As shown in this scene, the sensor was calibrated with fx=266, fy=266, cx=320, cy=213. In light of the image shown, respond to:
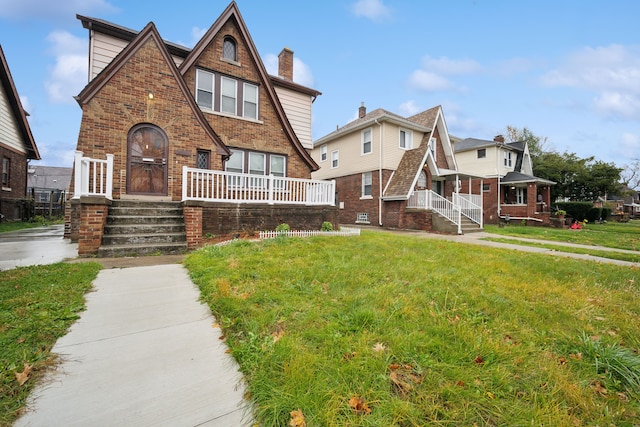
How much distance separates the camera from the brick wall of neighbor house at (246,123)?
11039 mm

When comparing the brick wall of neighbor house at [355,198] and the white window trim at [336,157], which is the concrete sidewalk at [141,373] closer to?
the brick wall of neighbor house at [355,198]

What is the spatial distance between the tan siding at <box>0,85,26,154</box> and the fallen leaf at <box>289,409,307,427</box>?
21.8 meters

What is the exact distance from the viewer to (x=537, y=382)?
2006 mm

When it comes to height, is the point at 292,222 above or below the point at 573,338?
above

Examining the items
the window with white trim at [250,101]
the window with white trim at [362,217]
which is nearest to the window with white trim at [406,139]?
the window with white trim at [362,217]

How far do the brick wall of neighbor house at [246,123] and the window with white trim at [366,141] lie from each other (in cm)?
677

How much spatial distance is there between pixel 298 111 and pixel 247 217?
307 inches

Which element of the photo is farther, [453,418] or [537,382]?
[537,382]

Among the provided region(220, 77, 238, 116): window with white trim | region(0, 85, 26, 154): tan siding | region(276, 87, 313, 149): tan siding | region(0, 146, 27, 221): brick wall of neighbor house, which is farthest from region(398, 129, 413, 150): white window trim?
region(0, 146, 27, 221): brick wall of neighbor house

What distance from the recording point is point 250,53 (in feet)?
38.8

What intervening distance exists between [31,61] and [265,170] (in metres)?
19.9

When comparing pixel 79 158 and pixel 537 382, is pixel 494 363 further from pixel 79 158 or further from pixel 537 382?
pixel 79 158

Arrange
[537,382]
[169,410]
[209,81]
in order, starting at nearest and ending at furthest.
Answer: [169,410] → [537,382] → [209,81]

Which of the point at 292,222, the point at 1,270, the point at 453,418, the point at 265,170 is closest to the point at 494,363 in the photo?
the point at 453,418
